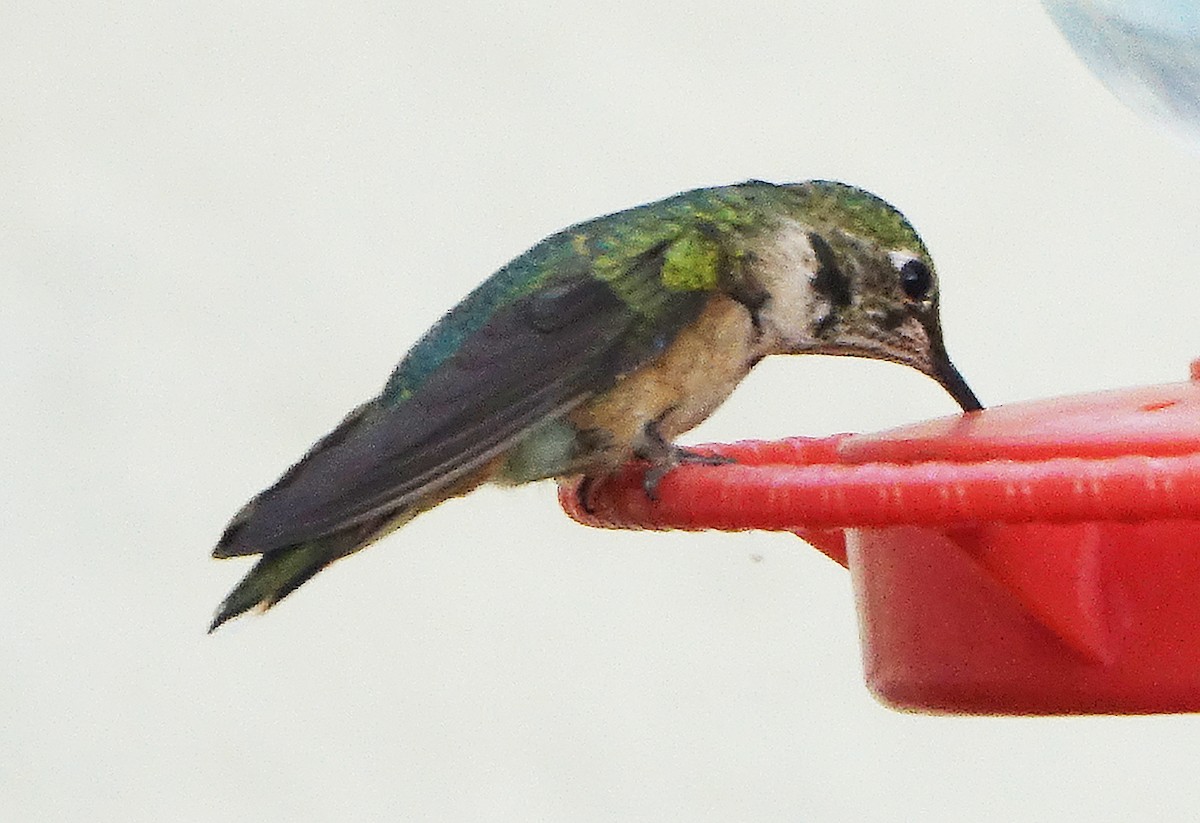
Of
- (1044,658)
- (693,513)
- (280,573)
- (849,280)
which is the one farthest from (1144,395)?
(280,573)

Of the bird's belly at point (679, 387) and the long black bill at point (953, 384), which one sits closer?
the bird's belly at point (679, 387)

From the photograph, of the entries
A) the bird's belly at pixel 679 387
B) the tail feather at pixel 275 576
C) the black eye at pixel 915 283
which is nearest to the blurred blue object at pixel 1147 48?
the black eye at pixel 915 283

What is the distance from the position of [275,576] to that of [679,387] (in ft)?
1.59

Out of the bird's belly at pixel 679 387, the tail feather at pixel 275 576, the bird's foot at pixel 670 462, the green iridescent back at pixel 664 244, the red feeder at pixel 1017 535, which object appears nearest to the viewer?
the red feeder at pixel 1017 535

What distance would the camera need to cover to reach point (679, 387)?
2.04 meters

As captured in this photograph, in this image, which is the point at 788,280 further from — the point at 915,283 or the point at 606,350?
the point at 606,350

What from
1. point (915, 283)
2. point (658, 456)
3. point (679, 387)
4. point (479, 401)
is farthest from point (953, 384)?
point (479, 401)

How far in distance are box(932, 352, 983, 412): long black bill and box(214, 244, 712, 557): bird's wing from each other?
0.93 ft

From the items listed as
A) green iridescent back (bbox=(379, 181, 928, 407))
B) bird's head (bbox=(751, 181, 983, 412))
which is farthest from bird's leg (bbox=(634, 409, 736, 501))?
bird's head (bbox=(751, 181, 983, 412))

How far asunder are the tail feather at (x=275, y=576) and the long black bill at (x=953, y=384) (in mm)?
721

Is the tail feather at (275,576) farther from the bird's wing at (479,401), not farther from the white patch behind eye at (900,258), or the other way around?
the white patch behind eye at (900,258)

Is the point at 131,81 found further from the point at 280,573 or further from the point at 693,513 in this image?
the point at 693,513

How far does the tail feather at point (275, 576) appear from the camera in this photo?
1.81 meters

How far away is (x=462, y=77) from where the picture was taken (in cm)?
395
